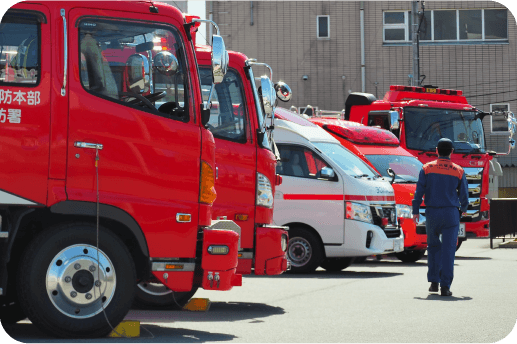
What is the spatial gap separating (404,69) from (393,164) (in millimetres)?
15694

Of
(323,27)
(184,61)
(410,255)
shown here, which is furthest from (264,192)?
(323,27)

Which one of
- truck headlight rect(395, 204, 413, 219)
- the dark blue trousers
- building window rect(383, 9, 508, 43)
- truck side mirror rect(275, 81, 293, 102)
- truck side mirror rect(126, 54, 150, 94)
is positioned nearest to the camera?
truck side mirror rect(126, 54, 150, 94)

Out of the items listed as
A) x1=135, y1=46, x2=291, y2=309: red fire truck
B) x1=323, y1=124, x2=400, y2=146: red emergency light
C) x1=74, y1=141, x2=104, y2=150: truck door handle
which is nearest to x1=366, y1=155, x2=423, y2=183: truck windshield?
x1=323, y1=124, x2=400, y2=146: red emergency light

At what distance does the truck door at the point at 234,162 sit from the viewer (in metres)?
10.1

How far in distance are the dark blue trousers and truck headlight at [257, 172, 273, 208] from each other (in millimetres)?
2375

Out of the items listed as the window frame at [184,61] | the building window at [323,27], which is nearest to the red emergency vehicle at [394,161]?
the window frame at [184,61]

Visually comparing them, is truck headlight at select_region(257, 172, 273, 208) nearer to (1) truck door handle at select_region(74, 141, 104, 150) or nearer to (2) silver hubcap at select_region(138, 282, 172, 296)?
(2) silver hubcap at select_region(138, 282, 172, 296)

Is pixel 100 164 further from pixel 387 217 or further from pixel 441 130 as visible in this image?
pixel 441 130

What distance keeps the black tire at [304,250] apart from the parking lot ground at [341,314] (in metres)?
0.25

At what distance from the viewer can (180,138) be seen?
7621mm

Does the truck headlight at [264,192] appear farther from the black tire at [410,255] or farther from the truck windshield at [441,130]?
the truck windshield at [441,130]

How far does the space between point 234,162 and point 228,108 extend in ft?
2.32

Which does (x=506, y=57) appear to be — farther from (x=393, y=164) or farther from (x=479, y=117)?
(x=393, y=164)

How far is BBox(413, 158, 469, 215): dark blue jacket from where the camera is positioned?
11.4 m
